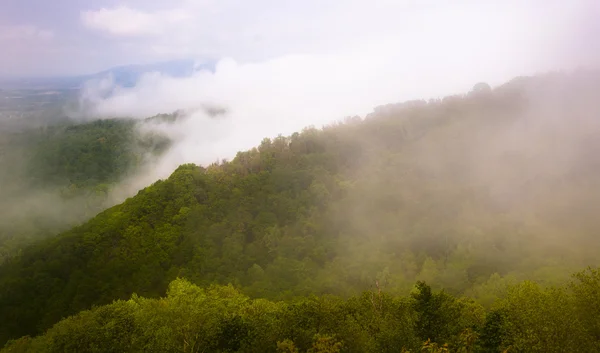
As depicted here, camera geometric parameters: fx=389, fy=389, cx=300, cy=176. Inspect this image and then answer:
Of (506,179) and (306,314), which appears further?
(506,179)

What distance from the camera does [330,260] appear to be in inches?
4358

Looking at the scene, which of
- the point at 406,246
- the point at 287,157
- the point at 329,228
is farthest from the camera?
the point at 287,157

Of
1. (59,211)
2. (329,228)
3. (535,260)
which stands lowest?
(535,260)

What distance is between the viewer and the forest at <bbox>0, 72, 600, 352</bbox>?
119 feet

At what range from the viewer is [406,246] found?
113688 mm

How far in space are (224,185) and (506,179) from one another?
114677mm

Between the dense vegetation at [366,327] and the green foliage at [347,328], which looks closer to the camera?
the green foliage at [347,328]

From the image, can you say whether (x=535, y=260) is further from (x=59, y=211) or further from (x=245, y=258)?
(x=59, y=211)

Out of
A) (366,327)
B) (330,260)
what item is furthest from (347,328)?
(330,260)

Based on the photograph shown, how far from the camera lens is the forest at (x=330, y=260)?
36.2 m

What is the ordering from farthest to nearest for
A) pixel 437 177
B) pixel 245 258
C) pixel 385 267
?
pixel 437 177, pixel 245 258, pixel 385 267

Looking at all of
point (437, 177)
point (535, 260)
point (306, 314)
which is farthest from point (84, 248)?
point (437, 177)

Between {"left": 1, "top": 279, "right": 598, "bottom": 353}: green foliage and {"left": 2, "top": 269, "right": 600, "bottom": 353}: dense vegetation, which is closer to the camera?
{"left": 1, "top": 279, "right": 598, "bottom": 353}: green foliage

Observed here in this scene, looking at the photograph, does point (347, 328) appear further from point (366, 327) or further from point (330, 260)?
point (330, 260)
